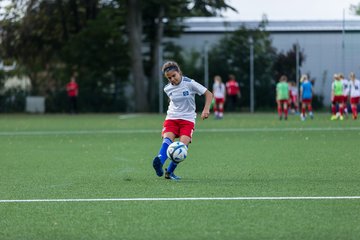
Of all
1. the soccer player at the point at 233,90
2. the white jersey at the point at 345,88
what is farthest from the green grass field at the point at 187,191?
the soccer player at the point at 233,90

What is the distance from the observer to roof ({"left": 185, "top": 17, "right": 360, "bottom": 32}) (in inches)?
2065

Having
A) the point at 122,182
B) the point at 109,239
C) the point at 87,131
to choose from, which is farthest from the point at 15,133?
the point at 109,239

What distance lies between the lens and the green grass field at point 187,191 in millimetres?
9383

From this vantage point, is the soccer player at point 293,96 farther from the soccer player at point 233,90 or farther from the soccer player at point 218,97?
the soccer player at point 218,97

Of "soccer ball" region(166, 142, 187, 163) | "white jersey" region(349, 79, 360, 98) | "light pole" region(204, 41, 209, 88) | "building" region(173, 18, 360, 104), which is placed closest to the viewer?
"soccer ball" region(166, 142, 187, 163)

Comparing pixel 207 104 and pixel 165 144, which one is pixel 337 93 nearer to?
pixel 207 104

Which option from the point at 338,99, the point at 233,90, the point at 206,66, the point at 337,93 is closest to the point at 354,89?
the point at 337,93

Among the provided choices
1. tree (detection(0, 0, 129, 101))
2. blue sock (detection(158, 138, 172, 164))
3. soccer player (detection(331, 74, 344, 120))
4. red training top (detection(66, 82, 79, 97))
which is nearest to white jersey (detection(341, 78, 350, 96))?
soccer player (detection(331, 74, 344, 120))

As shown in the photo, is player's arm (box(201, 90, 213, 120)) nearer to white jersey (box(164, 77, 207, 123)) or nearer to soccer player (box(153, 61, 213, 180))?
soccer player (box(153, 61, 213, 180))

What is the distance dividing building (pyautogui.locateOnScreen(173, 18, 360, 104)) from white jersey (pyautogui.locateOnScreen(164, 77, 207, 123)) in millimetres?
33779

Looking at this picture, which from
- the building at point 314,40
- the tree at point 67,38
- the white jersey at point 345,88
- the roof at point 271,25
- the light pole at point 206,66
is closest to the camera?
the white jersey at point 345,88

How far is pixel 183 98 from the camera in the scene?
48.5 ft

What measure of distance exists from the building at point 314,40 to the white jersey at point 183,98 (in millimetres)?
33779

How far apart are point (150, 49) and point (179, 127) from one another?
1558 inches
